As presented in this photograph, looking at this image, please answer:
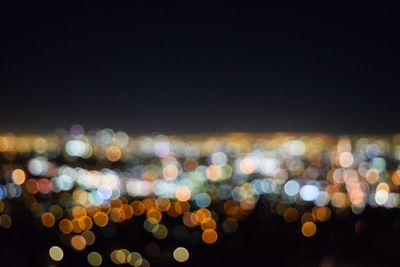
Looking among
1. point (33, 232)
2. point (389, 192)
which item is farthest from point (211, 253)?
point (389, 192)

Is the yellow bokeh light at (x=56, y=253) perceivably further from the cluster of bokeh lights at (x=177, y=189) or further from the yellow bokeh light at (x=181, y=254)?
the yellow bokeh light at (x=181, y=254)

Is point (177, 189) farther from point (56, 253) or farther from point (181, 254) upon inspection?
point (56, 253)

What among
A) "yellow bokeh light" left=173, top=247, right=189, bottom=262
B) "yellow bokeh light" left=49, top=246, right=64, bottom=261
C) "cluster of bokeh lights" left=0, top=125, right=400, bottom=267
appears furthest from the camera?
"cluster of bokeh lights" left=0, top=125, right=400, bottom=267

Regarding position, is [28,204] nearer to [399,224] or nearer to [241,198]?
[241,198]

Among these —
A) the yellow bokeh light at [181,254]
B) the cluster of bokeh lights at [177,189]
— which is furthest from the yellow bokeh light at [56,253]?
the yellow bokeh light at [181,254]

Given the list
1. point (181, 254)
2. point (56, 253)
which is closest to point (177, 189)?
point (181, 254)

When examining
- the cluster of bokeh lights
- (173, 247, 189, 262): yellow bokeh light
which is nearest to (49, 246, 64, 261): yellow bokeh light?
the cluster of bokeh lights

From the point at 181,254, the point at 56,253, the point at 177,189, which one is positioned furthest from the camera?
the point at 177,189

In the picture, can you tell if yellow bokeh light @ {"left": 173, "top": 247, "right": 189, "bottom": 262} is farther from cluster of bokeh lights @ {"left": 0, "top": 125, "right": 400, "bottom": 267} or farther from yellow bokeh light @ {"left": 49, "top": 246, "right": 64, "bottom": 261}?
yellow bokeh light @ {"left": 49, "top": 246, "right": 64, "bottom": 261}
